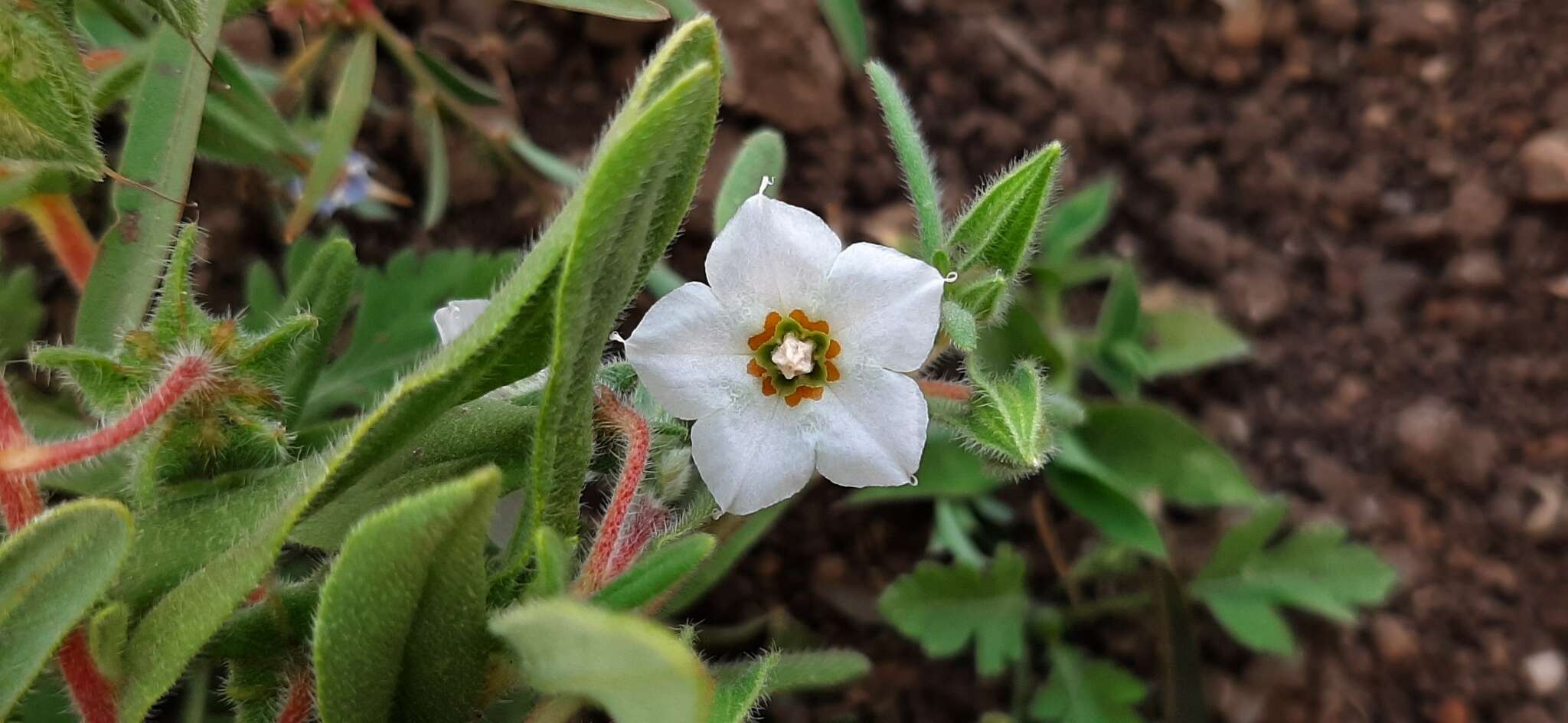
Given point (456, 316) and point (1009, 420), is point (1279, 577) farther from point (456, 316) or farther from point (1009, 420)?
point (456, 316)

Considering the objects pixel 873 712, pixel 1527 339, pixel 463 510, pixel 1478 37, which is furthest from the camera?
pixel 1478 37

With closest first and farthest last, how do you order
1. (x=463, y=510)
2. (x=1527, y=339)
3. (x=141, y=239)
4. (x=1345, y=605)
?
(x=463, y=510) → (x=141, y=239) → (x=1345, y=605) → (x=1527, y=339)

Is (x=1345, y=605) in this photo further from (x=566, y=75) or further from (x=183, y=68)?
(x=183, y=68)

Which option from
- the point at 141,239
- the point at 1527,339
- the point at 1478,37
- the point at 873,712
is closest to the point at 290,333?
the point at 141,239

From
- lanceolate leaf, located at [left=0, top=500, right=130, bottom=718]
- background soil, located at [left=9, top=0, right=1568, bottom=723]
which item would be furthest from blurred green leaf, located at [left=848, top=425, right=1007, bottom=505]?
lanceolate leaf, located at [left=0, top=500, right=130, bottom=718]

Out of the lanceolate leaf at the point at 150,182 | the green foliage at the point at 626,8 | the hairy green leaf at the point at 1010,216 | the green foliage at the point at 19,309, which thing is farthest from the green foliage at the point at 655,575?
the green foliage at the point at 19,309

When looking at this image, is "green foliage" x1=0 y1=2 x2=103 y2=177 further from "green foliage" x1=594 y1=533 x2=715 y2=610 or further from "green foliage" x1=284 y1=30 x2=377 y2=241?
"green foliage" x1=594 y1=533 x2=715 y2=610

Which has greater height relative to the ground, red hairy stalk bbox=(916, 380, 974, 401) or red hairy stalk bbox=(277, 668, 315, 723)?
red hairy stalk bbox=(916, 380, 974, 401)
